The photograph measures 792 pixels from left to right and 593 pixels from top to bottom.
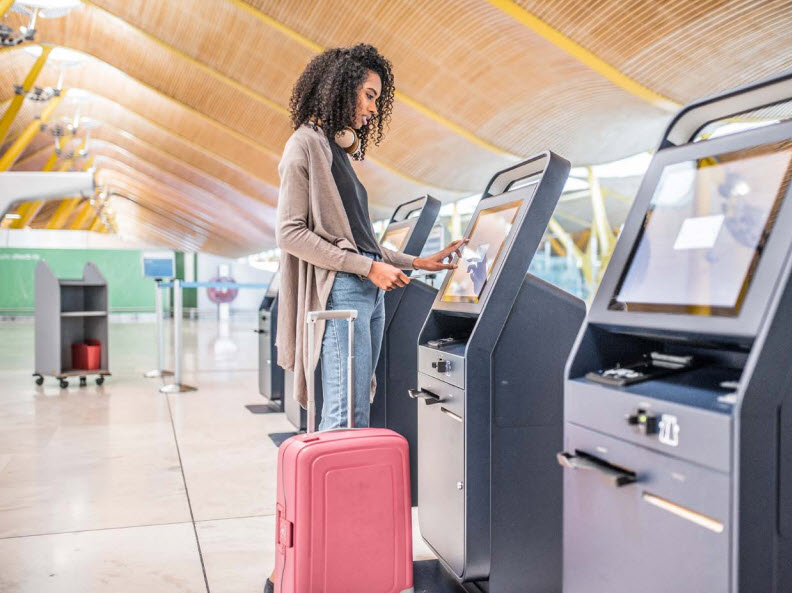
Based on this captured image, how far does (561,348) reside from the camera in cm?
194

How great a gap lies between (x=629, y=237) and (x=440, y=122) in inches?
413

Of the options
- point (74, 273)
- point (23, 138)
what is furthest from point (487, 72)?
point (23, 138)

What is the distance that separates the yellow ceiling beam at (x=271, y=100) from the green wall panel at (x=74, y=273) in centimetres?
776


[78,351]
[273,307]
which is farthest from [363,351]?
[78,351]

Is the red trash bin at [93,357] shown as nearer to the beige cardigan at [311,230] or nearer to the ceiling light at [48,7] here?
the beige cardigan at [311,230]

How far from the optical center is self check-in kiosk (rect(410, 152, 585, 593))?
1845 mm

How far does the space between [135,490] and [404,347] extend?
4.57 ft

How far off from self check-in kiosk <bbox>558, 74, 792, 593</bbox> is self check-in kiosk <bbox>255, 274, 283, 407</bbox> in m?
3.92

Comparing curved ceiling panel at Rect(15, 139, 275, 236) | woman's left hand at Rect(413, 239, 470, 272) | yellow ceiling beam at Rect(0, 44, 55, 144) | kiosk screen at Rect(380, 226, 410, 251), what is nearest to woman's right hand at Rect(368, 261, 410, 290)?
woman's left hand at Rect(413, 239, 470, 272)

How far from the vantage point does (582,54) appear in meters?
8.23

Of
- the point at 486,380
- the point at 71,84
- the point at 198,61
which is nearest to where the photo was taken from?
the point at 486,380

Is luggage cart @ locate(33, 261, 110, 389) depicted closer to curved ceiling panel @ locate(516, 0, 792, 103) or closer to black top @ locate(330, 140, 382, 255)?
black top @ locate(330, 140, 382, 255)

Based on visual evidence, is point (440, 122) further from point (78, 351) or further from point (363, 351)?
point (363, 351)

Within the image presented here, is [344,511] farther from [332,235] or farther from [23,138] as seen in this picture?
[23,138]
